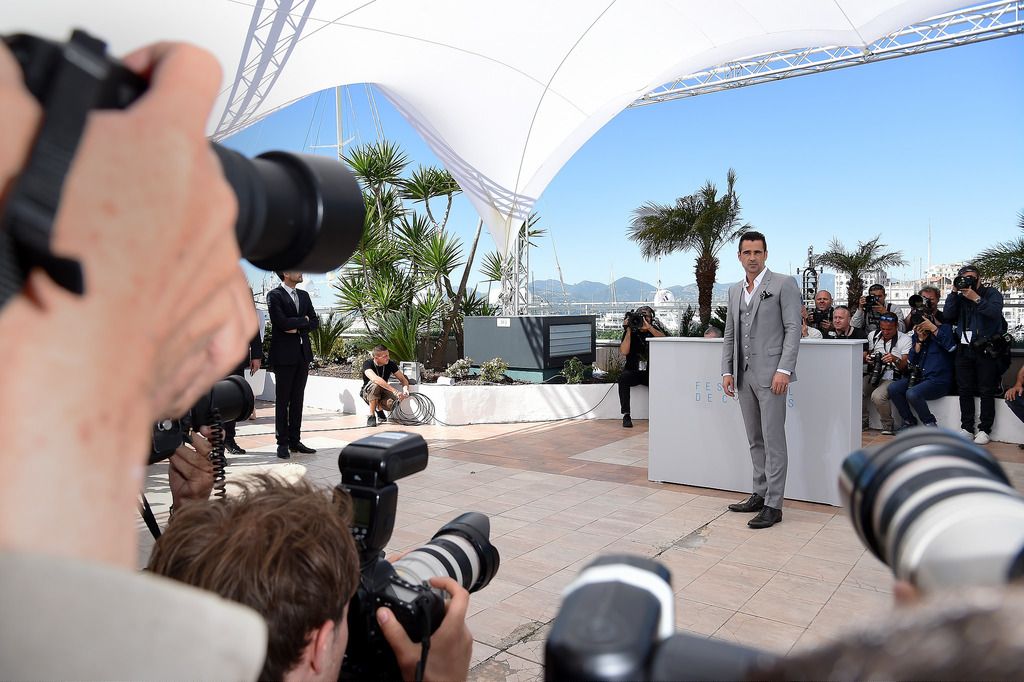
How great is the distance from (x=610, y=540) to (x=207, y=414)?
10.5 ft

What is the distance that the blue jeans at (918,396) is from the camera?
7.11 m

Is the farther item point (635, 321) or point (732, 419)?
point (635, 321)

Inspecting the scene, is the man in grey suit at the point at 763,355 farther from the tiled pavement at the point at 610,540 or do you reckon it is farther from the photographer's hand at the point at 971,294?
the photographer's hand at the point at 971,294

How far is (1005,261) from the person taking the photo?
11.8 m

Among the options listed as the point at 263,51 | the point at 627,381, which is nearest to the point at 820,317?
the point at 627,381

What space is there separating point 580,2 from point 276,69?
403 cm

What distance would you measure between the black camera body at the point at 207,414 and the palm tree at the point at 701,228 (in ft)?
48.9

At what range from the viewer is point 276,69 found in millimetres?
8992

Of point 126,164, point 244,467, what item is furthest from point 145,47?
point 244,467

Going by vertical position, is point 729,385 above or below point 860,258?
below

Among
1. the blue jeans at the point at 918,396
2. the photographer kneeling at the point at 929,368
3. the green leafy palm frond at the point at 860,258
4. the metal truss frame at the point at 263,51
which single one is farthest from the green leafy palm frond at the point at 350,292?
the green leafy palm frond at the point at 860,258

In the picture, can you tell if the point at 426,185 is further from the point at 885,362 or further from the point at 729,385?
the point at 729,385

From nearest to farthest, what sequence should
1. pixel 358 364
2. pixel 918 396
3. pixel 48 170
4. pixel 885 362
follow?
pixel 48 170 → pixel 918 396 → pixel 885 362 → pixel 358 364

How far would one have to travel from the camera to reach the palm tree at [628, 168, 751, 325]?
52.6 feet
